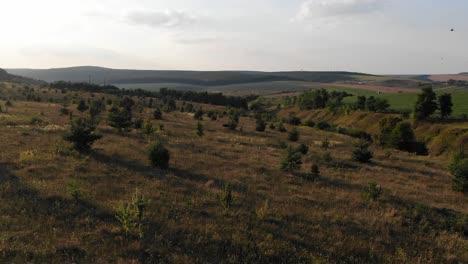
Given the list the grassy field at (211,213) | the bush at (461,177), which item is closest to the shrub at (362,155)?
the grassy field at (211,213)

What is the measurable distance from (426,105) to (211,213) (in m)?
72.1

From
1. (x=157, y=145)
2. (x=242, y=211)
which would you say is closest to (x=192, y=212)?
Result: (x=242, y=211)

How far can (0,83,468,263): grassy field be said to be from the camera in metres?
12.1

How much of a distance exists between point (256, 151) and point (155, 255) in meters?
24.3

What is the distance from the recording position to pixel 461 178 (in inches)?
966

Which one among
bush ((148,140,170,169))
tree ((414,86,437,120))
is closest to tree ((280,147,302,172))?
bush ((148,140,170,169))

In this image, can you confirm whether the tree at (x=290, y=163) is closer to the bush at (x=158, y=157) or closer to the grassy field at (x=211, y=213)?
the grassy field at (x=211, y=213)

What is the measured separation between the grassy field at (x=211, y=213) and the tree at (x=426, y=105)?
170 feet

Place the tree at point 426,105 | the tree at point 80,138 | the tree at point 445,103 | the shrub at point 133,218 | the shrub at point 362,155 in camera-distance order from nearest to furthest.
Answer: the shrub at point 133,218
the tree at point 80,138
the shrub at point 362,155
the tree at point 426,105
the tree at point 445,103

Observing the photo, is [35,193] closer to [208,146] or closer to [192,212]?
[192,212]

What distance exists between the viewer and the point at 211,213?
15.9 metres

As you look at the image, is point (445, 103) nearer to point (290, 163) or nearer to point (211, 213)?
point (290, 163)

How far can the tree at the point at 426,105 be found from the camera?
239ft

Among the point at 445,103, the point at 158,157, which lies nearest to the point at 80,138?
the point at 158,157
